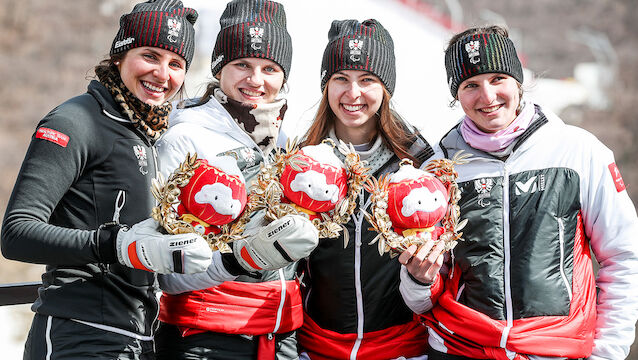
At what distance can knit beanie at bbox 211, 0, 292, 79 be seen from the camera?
217 centimetres

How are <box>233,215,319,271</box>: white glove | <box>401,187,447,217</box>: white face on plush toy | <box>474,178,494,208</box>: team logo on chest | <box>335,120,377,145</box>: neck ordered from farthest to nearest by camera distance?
<box>335,120,377,145</box>: neck
<box>474,178,494,208</box>: team logo on chest
<box>401,187,447,217</box>: white face on plush toy
<box>233,215,319,271</box>: white glove

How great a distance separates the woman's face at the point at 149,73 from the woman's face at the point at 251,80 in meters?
0.29

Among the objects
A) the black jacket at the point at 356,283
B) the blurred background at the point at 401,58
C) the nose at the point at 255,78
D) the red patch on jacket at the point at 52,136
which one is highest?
the blurred background at the point at 401,58

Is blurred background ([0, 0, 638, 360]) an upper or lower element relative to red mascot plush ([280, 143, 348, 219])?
upper

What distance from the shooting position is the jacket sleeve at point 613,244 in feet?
6.31

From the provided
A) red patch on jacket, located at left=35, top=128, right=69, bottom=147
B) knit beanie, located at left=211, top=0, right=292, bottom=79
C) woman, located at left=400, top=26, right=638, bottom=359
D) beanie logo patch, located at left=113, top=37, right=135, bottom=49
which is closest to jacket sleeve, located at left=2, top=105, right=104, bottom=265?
red patch on jacket, located at left=35, top=128, right=69, bottom=147

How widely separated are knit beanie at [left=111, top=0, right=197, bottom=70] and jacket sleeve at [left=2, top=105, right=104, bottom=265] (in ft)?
1.18

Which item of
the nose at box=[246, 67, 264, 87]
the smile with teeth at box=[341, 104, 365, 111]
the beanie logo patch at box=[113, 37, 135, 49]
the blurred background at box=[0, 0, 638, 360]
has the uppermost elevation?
the blurred background at box=[0, 0, 638, 360]

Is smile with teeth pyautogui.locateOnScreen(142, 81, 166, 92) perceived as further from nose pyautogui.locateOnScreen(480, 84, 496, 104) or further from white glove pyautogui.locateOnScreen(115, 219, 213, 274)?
nose pyautogui.locateOnScreen(480, 84, 496, 104)

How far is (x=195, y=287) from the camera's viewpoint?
1.87m

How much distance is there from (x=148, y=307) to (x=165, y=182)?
41cm

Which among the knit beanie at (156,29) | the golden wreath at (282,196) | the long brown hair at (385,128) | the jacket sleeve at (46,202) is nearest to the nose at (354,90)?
the long brown hair at (385,128)

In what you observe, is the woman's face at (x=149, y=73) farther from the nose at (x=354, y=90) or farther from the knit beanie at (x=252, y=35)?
the nose at (x=354, y=90)

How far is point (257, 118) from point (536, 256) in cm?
96
